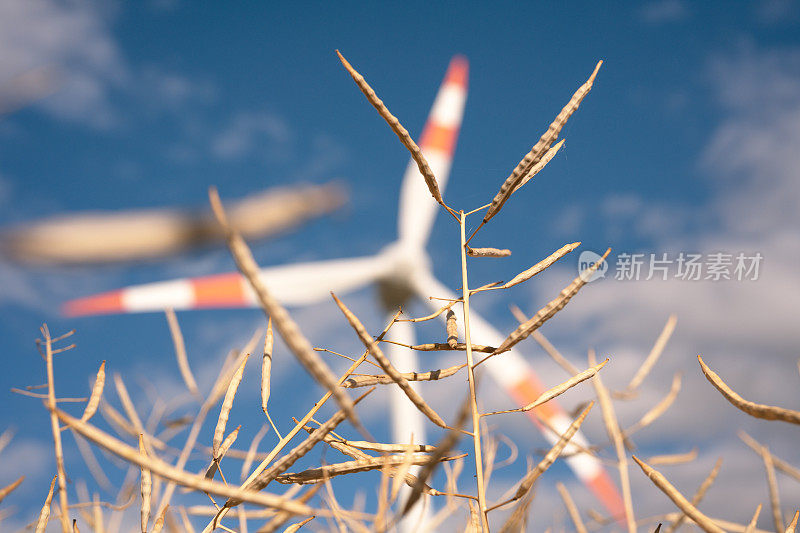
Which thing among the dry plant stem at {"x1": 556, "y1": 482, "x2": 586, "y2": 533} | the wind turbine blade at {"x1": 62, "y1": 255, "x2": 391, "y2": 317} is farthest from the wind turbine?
the dry plant stem at {"x1": 556, "y1": 482, "x2": 586, "y2": 533}

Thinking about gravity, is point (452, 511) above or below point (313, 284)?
below

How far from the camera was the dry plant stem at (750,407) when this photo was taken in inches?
16.5

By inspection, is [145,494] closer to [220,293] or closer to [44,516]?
[44,516]

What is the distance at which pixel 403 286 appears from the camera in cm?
771

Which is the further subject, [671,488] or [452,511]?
[452,511]

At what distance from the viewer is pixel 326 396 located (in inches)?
19.1

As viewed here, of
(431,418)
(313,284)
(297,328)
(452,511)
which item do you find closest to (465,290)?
(431,418)

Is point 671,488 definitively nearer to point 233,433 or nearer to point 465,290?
point 465,290

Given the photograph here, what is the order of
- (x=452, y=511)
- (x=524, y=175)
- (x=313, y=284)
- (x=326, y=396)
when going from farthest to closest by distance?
(x=313, y=284), (x=452, y=511), (x=524, y=175), (x=326, y=396)

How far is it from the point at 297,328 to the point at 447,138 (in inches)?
303

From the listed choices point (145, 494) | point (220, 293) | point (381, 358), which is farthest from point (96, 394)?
point (220, 293)

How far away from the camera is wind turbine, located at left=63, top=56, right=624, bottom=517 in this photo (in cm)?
658

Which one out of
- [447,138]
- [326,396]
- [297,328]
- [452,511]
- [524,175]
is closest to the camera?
[297,328]

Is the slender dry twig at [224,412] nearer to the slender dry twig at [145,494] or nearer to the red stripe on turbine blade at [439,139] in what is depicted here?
the slender dry twig at [145,494]
